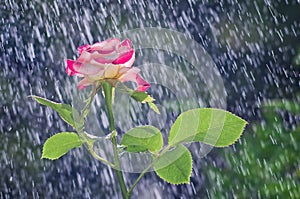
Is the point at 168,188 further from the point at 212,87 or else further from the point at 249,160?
the point at 249,160

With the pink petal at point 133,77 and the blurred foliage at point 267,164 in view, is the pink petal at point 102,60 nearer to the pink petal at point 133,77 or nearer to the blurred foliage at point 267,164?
the pink petal at point 133,77

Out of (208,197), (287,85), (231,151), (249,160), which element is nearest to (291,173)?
(249,160)

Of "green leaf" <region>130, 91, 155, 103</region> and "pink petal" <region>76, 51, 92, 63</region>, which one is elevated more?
"pink petal" <region>76, 51, 92, 63</region>

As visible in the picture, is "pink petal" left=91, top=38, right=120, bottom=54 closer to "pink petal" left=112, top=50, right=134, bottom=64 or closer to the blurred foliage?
"pink petal" left=112, top=50, right=134, bottom=64

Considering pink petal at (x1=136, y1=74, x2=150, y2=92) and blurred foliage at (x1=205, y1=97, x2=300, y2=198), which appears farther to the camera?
blurred foliage at (x1=205, y1=97, x2=300, y2=198)

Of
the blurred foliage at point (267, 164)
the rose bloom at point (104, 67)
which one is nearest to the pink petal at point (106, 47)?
the rose bloom at point (104, 67)

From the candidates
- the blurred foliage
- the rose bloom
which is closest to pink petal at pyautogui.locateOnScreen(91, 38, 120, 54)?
the rose bloom
